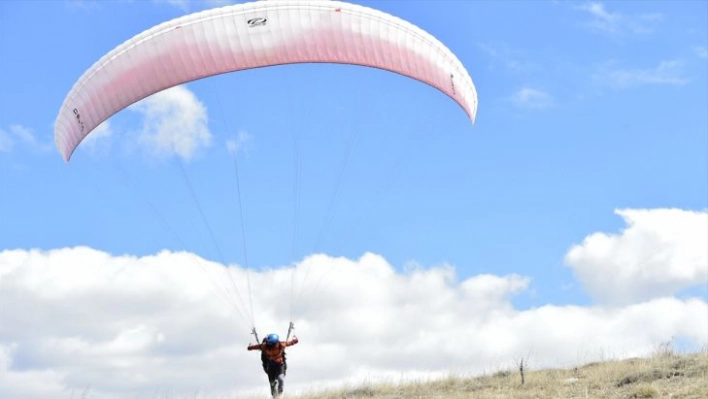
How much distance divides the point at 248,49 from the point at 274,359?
21.1 ft

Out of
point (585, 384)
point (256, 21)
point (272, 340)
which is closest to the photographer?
point (585, 384)

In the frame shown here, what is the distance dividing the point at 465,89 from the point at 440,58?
941mm

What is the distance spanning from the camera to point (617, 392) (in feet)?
54.6

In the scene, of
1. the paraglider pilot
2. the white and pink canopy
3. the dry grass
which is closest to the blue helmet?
the paraglider pilot

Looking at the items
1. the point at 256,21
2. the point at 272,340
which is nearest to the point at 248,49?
the point at 256,21

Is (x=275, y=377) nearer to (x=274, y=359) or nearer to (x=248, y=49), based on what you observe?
(x=274, y=359)

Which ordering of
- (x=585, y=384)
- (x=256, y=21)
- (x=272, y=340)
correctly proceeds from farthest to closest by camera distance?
(x=272, y=340) → (x=256, y=21) → (x=585, y=384)

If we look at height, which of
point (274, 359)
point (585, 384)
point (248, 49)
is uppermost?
point (248, 49)

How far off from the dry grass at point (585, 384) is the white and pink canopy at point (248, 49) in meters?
6.43

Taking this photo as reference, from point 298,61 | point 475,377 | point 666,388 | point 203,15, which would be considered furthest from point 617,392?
point 203,15

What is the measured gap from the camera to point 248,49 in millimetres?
19328

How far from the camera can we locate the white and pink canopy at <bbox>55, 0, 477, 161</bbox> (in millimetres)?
18984

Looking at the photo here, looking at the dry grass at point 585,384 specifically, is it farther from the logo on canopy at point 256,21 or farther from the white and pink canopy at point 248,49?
the logo on canopy at point 256,21

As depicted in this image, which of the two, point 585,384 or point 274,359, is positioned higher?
point 274,359
